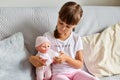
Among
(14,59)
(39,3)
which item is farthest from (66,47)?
(39,3)

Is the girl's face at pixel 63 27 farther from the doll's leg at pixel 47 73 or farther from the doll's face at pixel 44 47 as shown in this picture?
the doll's leg at pixel 47 73

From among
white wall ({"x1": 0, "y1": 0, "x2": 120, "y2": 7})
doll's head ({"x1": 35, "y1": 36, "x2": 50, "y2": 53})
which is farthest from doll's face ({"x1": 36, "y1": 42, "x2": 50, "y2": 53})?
white wall ({"x1": 0, "y1": 0, "x2": 120, "y2": 7})

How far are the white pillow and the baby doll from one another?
3.1 inches

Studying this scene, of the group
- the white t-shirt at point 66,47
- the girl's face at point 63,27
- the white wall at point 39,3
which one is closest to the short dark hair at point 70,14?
the girl's face at point 63,27

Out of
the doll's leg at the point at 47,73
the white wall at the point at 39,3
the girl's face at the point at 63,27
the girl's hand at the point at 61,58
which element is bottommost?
the doll's leg at the point at 47,73

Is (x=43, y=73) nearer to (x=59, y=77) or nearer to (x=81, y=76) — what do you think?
(x=59, y=77)

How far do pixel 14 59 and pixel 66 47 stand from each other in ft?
1.13

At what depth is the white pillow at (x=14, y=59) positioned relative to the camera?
1.37 m

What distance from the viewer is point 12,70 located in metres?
1.39

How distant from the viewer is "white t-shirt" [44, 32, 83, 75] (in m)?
1.52

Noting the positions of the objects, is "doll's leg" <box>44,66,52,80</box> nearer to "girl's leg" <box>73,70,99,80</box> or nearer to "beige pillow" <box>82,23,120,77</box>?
"girl's leg" <box>73,70,99,80</box>

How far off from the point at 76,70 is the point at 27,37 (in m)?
0.39

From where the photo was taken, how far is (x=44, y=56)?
1440 mm

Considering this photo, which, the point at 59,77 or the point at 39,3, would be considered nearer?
the point at 59,77
